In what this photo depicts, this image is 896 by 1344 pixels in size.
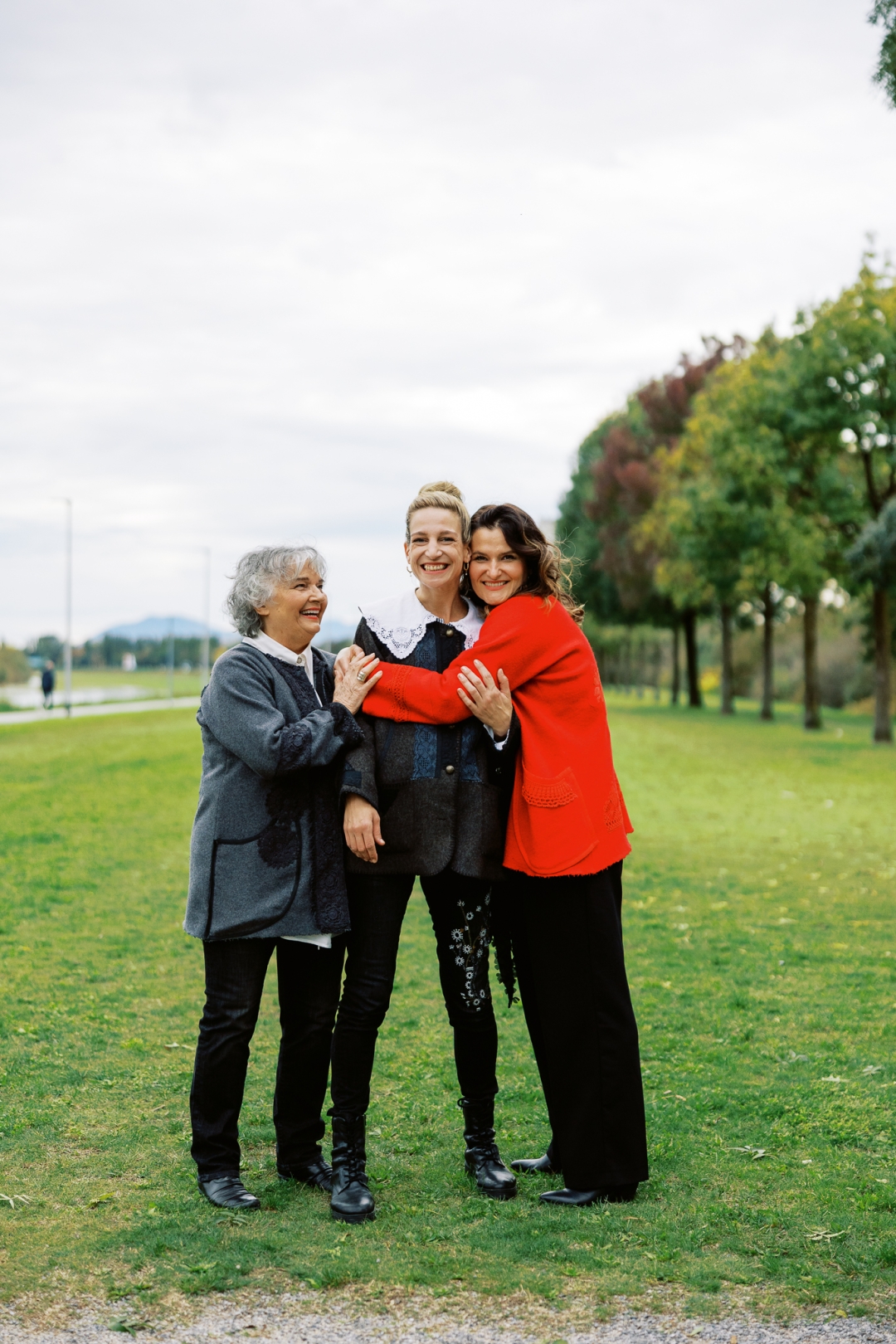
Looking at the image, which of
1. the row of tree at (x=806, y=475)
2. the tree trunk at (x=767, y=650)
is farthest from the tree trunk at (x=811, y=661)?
the tree trunk at (x=767, y=650)

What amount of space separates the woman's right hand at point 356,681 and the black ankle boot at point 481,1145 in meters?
1.39

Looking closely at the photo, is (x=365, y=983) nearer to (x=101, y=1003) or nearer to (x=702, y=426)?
(x=101, y=1003)

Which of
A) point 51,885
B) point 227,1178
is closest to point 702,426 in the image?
point 51,885

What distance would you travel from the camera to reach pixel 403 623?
414cm

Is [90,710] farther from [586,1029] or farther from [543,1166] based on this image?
[586,1029]

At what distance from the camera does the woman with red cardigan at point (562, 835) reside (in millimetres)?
3994

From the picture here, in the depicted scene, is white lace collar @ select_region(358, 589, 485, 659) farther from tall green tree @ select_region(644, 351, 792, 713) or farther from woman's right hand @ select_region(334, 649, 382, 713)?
tall green tree @ select_region(644, 351, 792, 713)

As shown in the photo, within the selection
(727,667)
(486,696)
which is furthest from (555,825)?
(727,667)

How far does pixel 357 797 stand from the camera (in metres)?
3.96

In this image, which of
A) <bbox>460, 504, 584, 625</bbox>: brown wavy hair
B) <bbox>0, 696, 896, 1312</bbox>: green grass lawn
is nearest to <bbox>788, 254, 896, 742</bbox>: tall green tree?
<bbox>0, 696, 896, 1312</bbox>: green grass lawn

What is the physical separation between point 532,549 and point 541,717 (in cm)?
53

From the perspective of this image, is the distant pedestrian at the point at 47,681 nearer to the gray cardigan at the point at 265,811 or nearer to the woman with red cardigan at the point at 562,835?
the gray cardigan at the point at 265,811

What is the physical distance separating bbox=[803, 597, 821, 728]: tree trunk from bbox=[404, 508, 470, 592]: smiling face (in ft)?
93.0

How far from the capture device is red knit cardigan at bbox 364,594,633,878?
3963 mm
